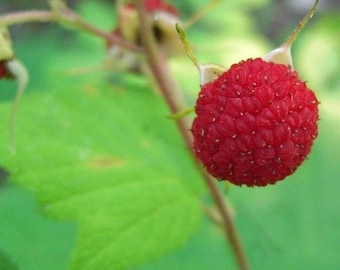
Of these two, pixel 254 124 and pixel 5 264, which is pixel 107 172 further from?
pixel 254 124

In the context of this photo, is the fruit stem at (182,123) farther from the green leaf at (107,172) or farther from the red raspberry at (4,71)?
the red raspberry at (4,71)

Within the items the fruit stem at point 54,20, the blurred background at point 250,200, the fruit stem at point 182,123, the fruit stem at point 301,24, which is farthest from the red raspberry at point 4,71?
the fruit stem at point 301,24

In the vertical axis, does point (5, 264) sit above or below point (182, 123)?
below

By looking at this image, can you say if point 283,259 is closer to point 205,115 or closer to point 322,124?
point 322,124

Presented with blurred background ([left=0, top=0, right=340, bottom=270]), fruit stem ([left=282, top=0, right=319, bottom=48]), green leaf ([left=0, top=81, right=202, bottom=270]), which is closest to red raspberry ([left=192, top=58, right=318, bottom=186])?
fruit stem ([left=282, top=0, right=319, bottom=48])

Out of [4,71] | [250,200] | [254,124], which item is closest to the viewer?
[254,124]

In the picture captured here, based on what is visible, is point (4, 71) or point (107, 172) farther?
point (107, 172)

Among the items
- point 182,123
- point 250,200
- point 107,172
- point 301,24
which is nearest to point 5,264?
point 107,172
